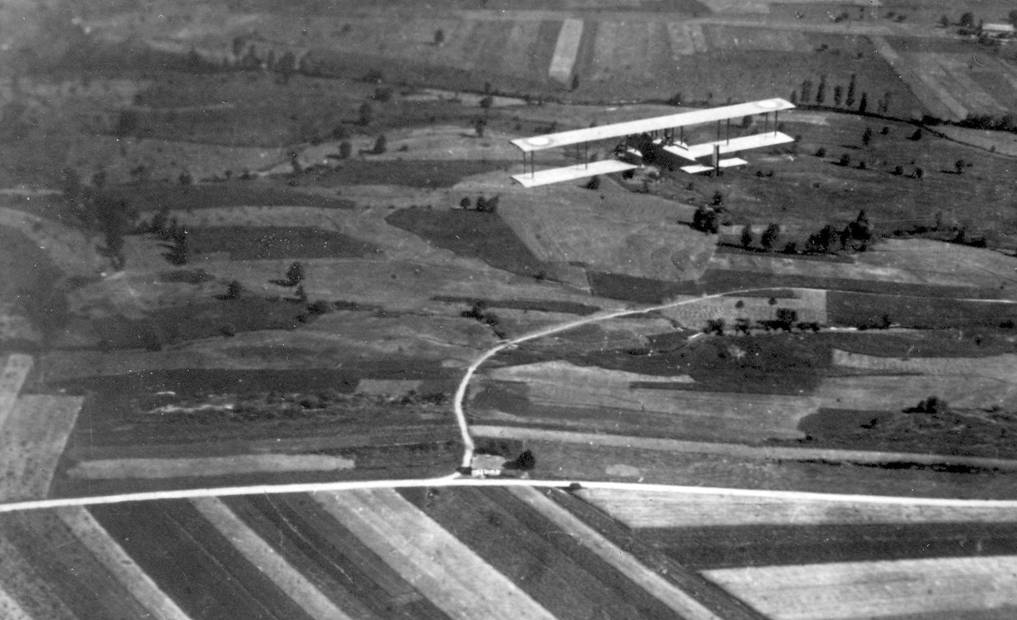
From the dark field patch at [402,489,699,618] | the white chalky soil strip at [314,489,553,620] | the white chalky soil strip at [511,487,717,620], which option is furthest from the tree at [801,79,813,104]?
the white chalky soil strip at [314,489,553,620]

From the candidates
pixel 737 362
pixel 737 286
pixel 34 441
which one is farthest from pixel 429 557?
pixel 737 286

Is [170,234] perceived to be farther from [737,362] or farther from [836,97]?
[836,97]

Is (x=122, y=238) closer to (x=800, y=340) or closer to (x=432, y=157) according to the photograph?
(x=432, y=157)

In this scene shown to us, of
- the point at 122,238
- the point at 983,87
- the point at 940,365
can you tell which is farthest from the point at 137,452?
the point at 983,87

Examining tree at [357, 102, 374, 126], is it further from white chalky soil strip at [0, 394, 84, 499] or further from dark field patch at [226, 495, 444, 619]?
dark field patch at [226, 495, 444, 619]

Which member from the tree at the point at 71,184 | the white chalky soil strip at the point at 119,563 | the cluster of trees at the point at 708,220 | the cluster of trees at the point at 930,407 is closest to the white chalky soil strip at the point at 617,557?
the white chalky soil strip at the point at 119,563
